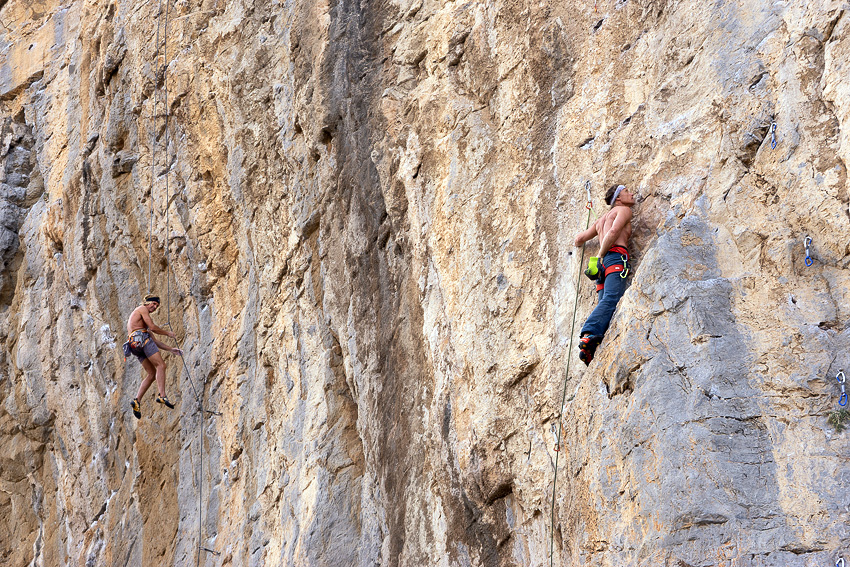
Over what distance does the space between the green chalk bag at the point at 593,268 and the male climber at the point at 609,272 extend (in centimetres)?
3

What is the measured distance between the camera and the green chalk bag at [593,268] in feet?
22.5

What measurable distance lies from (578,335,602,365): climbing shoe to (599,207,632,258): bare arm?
0.60 metres

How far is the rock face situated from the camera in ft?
19.5

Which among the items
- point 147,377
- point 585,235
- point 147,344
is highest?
point 147,344

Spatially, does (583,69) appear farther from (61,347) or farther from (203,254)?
(61,347)

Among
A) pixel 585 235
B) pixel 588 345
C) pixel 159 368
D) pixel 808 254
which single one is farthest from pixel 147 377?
pixel 808 254

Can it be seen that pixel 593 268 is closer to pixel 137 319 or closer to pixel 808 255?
pixel 808 255

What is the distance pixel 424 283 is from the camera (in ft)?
29.0

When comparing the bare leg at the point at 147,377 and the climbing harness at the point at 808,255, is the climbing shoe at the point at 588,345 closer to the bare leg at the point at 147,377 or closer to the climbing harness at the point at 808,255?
the climbing harness at the point at 808,255

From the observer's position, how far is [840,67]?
6.12m

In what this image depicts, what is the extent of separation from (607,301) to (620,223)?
0.56m

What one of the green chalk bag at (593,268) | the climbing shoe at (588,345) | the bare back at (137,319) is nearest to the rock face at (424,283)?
the climbing shoe at (588,345)

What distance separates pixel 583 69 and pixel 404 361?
3156 mm

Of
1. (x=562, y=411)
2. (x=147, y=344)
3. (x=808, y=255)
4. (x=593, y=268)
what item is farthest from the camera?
(x=147, y=344)
